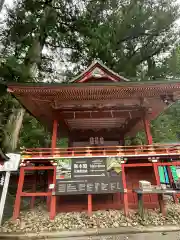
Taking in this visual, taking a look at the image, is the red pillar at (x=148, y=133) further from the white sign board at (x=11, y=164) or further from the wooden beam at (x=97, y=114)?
the white sign board at (x=11, y=164)

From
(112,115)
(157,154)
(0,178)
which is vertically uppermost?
(112,115)

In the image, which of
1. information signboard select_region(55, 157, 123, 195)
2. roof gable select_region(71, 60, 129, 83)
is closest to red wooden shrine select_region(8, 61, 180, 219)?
roof gable select_region(71, 60, 129, 83)

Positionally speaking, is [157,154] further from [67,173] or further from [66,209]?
[66,209]

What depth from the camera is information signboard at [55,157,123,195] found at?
765 centimetres

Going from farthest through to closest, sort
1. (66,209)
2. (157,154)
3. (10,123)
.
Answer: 1. (10,123)
2. (66,209)
3. (157,154)

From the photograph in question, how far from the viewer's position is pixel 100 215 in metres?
7.50

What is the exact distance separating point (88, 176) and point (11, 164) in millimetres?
3535

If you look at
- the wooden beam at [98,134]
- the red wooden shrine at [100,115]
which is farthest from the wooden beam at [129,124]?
the wooden beam at [98,134]

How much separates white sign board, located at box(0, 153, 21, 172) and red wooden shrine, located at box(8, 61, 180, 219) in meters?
0.57

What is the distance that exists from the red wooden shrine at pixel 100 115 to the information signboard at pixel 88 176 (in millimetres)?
324

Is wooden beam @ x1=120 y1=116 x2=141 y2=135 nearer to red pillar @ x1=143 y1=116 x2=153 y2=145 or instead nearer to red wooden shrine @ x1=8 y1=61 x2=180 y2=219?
red wooden shrine @ x1=8 y1=61 x2=180 y2=219

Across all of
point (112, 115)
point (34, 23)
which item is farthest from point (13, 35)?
point (112, 115)

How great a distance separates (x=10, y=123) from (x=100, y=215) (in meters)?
8.91

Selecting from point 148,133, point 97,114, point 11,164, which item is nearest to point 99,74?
point 97,114
